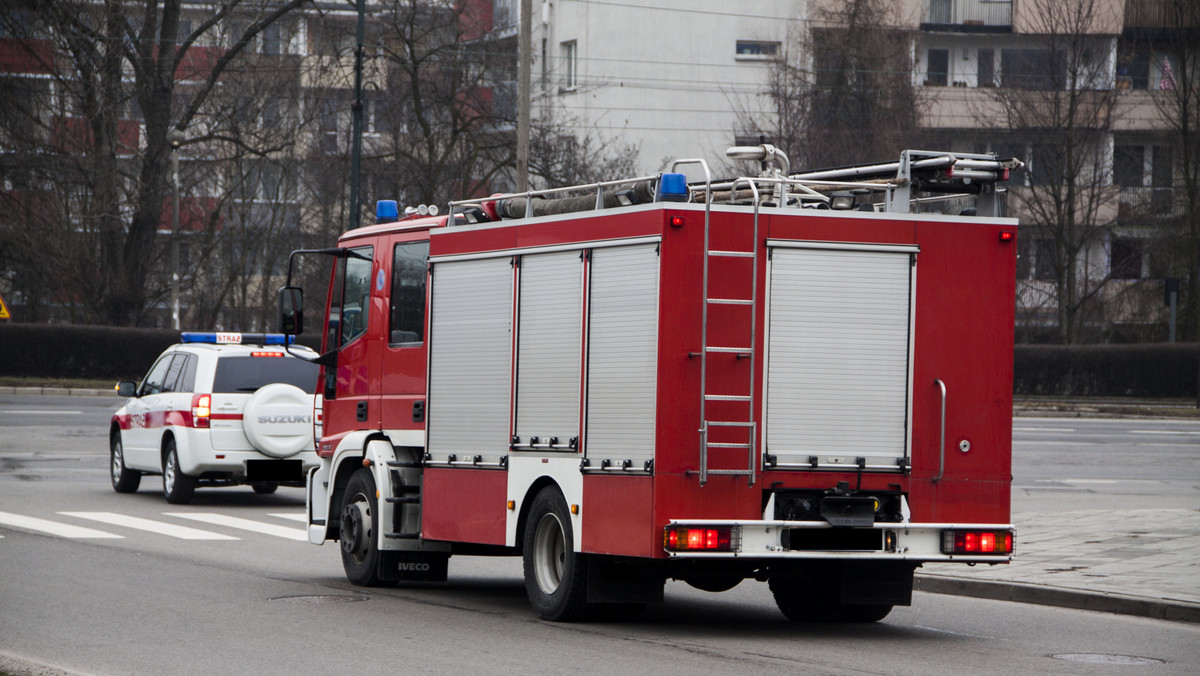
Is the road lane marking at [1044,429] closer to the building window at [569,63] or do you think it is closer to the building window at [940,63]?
the building window at [569,63]

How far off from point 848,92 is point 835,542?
42334mm

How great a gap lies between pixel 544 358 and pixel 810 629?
2473mm

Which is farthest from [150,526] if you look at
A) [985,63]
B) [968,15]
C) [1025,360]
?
[968,15]

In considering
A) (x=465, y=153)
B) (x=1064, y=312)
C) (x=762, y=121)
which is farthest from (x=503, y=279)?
(x=762, y=121)

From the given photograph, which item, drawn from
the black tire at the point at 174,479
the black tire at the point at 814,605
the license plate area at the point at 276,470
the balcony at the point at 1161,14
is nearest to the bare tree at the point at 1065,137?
the balcony at the point at 1161,14

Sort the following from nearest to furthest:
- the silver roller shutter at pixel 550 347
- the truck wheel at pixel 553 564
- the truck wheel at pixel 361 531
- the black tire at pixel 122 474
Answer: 1. the truck wheel at pixel 553 564
2. the silver roller shutter at pixel 550 347
3. the truck wheel at pixel 361 531
4. the black tire at pixel 122 474

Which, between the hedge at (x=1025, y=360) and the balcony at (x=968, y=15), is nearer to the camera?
the hedge at (x=1025, y=360)

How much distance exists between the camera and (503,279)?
10.6 m

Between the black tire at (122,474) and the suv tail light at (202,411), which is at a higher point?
the suv tail light at (202,411)

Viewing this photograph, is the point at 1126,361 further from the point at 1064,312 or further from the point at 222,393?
the point at 222,393

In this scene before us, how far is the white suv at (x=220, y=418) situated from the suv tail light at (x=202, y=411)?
0.01 metres

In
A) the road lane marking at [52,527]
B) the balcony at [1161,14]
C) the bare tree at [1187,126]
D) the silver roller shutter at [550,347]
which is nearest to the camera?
the silver roller shutter at [550,347]

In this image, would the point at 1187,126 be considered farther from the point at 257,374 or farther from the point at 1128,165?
the point at 257,374

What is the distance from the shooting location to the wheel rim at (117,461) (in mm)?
20359
